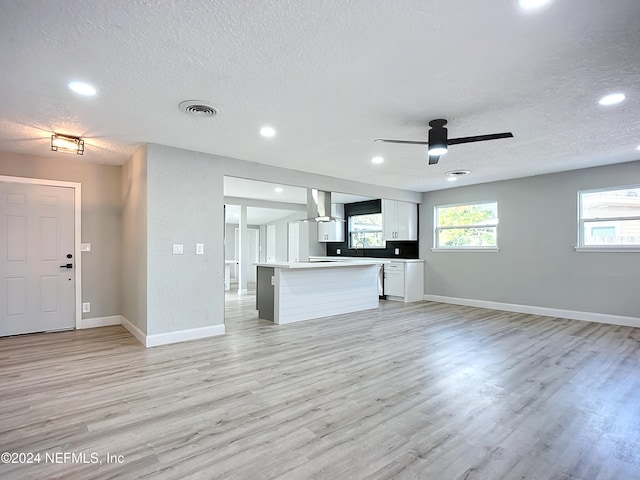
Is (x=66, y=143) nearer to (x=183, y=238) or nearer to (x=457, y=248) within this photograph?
(x=183, y=238)

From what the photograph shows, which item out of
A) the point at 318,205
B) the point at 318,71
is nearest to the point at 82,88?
the point at 318,71

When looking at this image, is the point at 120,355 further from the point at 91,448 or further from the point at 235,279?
the point at 235,279

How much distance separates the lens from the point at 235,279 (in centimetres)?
1239

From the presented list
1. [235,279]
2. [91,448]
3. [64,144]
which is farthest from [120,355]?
[235,279]

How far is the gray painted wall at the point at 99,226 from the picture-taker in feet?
16.3

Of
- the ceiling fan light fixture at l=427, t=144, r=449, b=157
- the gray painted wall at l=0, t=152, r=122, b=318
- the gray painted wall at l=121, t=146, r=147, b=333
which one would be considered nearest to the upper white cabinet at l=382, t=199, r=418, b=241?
the ceiling fan light fixture at l=427, t=144, r=449, b=157

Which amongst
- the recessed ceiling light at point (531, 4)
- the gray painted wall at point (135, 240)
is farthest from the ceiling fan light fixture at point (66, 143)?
the recessed ceiling light at point (531, 4)

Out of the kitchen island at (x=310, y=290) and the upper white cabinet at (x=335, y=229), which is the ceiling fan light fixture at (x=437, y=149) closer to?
the kitchen island at (x=310, y=290)

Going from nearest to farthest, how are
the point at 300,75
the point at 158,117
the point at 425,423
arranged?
the point at 425,423, the point at 300,75, the point at 158,117

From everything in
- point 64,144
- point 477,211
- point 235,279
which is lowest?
point 235,279

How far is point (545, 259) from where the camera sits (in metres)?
6.01

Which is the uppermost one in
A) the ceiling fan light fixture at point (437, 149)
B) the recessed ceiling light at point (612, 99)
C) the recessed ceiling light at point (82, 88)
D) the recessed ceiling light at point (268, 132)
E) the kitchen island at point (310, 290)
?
the recessed ceiling light at point (82, 88)

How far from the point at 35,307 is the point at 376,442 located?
5.08 metres

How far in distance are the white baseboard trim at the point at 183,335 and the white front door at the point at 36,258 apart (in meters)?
1.89
